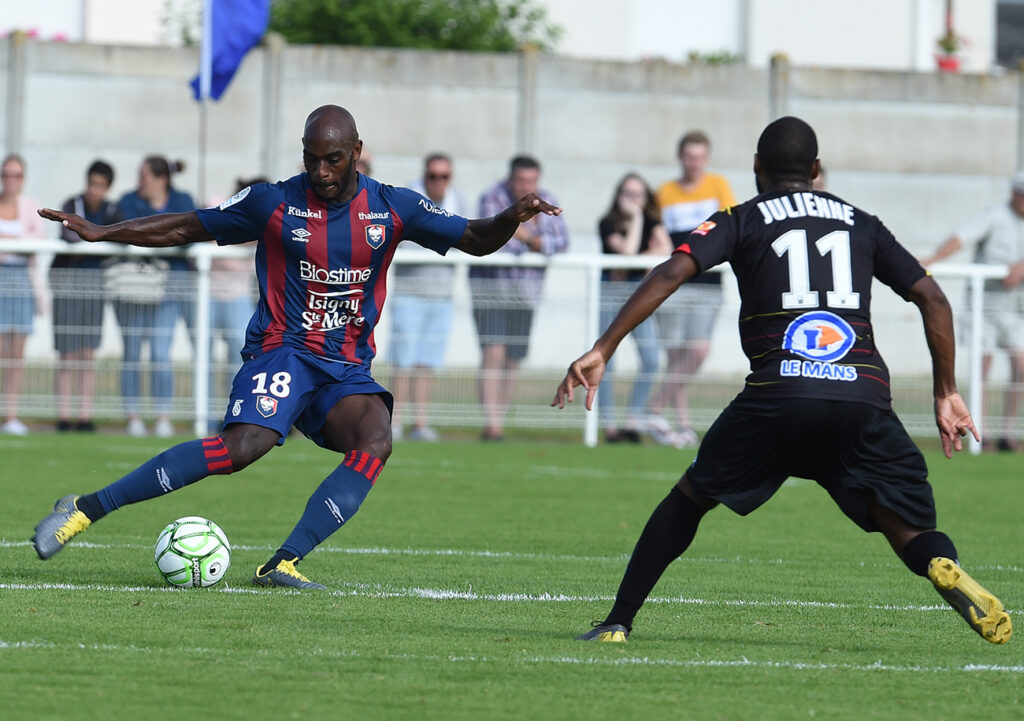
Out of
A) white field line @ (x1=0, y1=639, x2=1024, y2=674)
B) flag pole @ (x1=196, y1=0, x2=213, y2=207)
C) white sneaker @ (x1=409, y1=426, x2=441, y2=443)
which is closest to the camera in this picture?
white field line @ (x1=0, y1=639, x2=1024, y2=674)

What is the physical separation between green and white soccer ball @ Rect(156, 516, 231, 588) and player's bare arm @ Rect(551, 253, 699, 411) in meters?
2.12

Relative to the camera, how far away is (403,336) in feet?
49.4

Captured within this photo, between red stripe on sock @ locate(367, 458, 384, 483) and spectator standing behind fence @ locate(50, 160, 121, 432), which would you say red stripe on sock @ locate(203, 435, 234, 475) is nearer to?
red stripe on sock @ locate(367, 458, 384, 483)

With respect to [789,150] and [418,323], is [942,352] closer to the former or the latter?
[789,150]

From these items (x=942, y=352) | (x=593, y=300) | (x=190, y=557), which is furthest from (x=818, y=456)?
(x=593, y=300)

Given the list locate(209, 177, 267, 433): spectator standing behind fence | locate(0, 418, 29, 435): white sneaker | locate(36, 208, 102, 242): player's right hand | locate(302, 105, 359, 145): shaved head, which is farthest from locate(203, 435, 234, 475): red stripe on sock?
locate(0, 418, 29, 435): white sneaker

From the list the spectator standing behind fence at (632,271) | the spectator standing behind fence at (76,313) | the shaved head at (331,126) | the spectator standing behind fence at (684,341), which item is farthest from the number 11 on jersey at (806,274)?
the spectator standing behind fence at (76,313)

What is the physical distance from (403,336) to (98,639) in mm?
9760

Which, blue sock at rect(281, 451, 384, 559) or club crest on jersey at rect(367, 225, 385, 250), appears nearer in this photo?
blue sock at rect(281, 451, 384, 559)

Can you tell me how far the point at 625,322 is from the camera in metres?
5.30

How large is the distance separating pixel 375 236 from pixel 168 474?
132 cm

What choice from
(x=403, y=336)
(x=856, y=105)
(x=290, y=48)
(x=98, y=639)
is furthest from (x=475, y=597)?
(x=856, y=105)

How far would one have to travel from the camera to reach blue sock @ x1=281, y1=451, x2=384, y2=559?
22.5 ft

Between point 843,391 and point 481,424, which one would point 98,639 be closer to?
point 843,391
